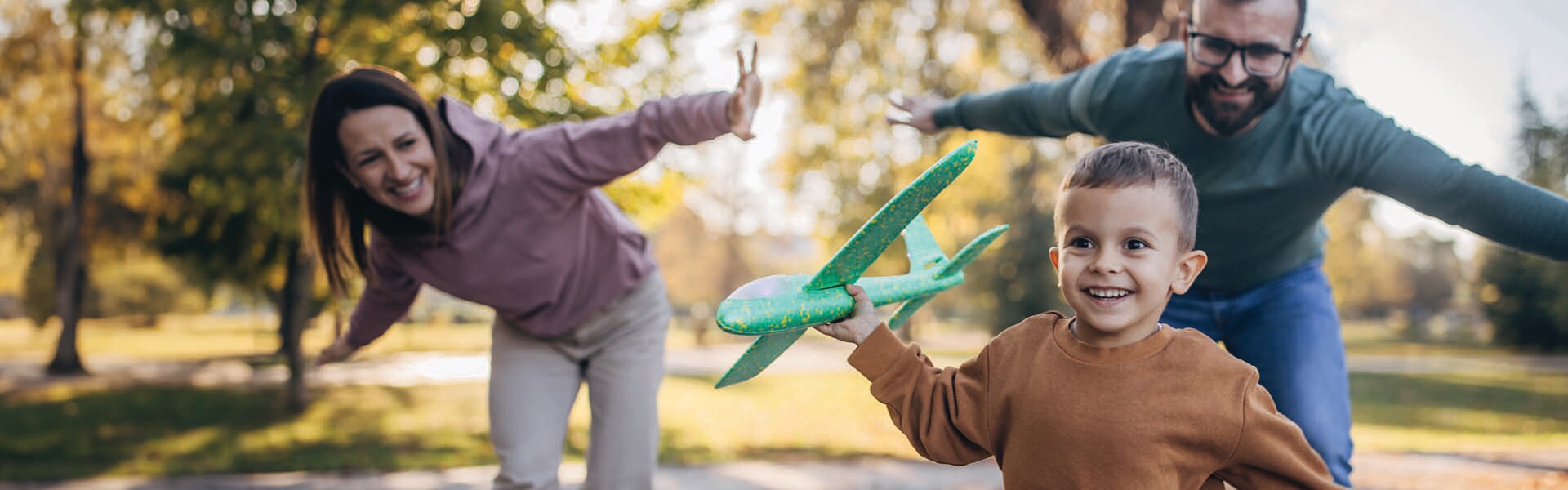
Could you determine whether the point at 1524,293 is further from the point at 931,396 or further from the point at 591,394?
the point at 931,396

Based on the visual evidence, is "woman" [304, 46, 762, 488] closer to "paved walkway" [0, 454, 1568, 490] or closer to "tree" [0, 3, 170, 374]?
"paved walkway" [0, 454, 1568, 490]

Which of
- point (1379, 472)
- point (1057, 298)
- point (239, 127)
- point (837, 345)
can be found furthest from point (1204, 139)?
point (837, 345)

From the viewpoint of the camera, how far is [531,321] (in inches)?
116

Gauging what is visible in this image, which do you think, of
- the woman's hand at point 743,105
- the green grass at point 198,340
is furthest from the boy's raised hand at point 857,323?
the green grass at point 198,340

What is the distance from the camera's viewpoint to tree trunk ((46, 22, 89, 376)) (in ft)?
40.3

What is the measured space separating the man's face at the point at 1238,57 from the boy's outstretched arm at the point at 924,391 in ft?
3.07

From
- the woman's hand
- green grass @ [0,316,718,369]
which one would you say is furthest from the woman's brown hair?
green grass @ [0,316,718,369]

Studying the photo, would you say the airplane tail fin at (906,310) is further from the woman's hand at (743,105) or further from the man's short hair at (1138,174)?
the man's short hair at (1138,174)

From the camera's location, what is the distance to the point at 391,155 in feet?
8.65

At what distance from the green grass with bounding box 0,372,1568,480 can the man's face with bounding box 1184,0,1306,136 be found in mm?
4953

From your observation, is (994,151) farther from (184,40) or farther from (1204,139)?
(1204,139)

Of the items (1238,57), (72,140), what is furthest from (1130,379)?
(72,140)

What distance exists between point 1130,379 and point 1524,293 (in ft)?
92.3

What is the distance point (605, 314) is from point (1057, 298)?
19.6 meters
